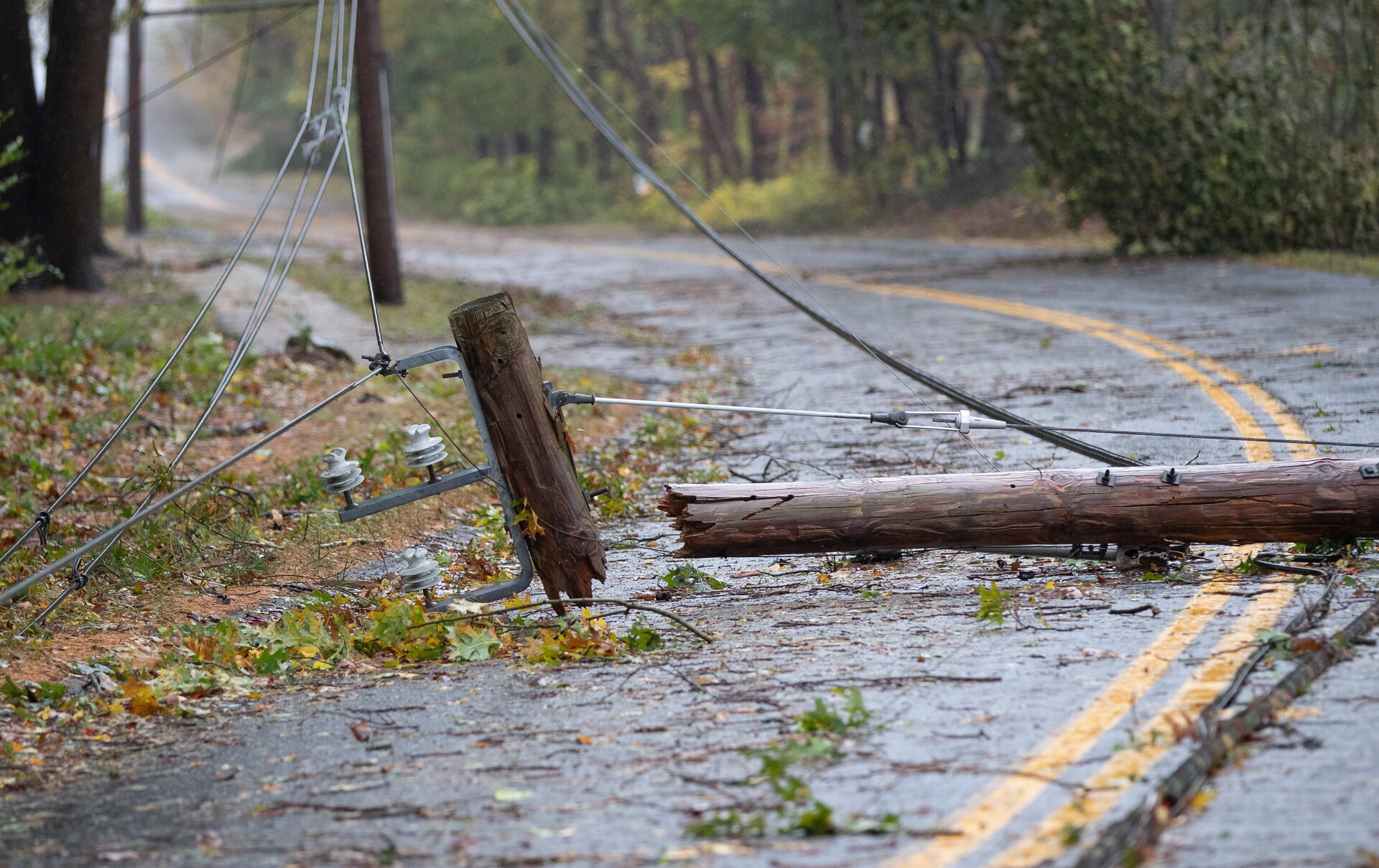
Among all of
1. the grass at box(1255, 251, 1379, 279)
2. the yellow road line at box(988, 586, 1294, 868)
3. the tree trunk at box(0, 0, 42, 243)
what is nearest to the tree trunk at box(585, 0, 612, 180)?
the tree trunk at box(0, 0, 42, 243)

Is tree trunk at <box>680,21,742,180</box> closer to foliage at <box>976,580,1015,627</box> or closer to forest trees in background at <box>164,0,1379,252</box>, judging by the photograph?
forest trees in background at <box>164,0,1379,252</box>

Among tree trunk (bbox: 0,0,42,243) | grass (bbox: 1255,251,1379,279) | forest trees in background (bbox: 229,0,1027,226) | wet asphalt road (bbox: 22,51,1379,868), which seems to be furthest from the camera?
forest trees in background (bbox: 229,0,1027,226)

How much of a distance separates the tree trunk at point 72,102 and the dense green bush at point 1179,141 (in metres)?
Answer: 12.2

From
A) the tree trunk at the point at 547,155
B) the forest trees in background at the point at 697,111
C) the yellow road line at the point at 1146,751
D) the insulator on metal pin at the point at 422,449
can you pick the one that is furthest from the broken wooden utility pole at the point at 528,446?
the tree trunk at the point at 547,155

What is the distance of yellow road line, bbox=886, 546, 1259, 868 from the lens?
12.0ft

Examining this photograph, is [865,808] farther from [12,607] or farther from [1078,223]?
[1078,223]

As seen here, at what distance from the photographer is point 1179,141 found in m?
20.0

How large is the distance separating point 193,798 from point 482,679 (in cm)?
129

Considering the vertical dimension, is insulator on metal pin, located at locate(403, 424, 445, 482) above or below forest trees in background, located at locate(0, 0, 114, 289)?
below

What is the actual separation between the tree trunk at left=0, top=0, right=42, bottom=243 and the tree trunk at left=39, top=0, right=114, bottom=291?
8.8 inches

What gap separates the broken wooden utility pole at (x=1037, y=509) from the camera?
5945mm

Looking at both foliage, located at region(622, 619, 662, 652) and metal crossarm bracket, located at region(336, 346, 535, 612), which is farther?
metal crossarm bracket, located at region(336, 346, 535, 612)

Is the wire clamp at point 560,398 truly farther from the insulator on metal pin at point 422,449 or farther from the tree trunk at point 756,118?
the tree trunk at point 756,118

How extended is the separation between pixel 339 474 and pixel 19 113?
14.6 metres
